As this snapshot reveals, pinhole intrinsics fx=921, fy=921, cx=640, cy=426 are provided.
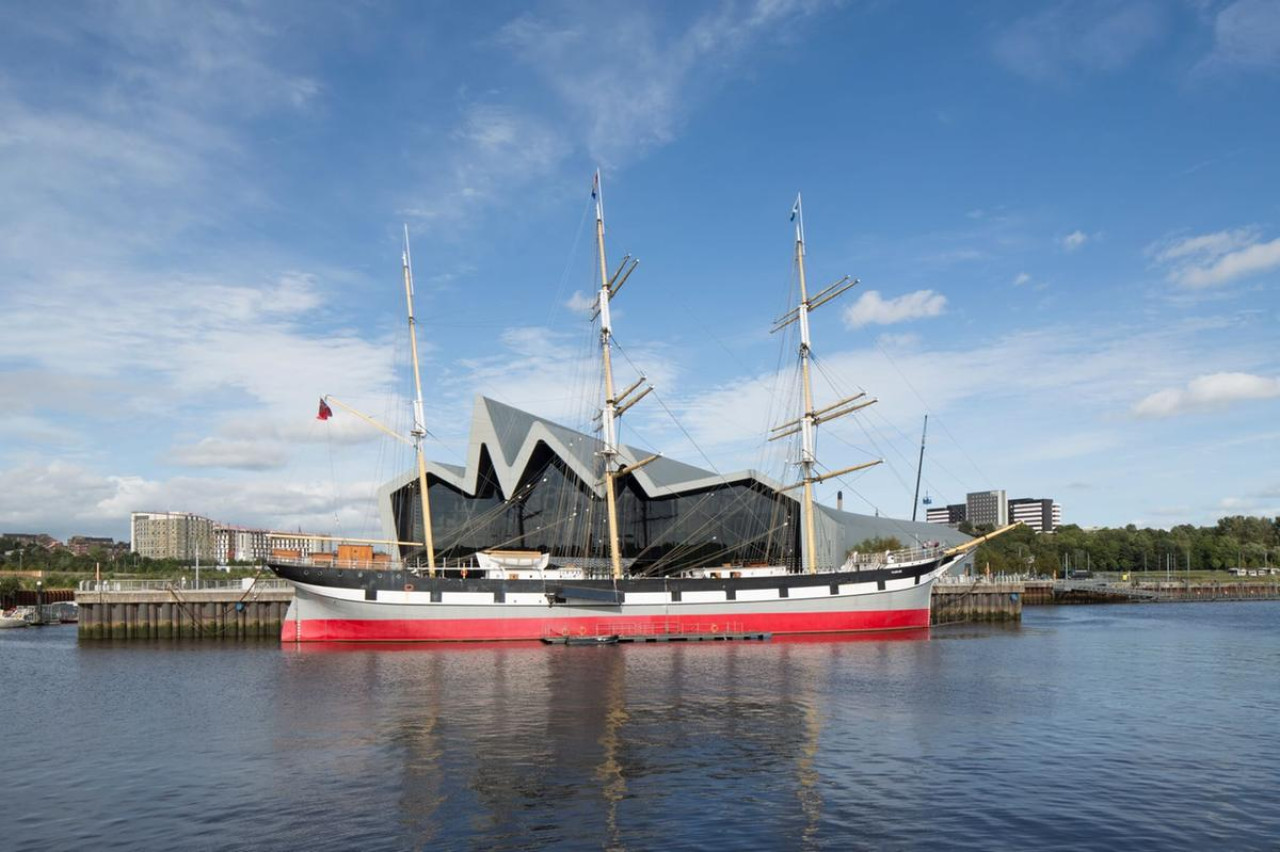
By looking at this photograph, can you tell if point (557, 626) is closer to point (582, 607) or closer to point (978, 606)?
point (582, 607)

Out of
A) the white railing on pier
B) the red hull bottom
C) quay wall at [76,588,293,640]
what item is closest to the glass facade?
the white railing on pier

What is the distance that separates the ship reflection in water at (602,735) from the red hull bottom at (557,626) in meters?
5.84

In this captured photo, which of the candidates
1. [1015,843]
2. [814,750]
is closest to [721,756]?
[814,750]

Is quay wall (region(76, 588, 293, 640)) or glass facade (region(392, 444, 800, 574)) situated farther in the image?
glass facade (region(392, 444, 800, 574))

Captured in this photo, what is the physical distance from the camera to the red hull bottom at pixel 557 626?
165 ft

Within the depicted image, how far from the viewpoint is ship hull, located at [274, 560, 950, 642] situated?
1970 inches

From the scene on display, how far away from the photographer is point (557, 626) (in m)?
51.5

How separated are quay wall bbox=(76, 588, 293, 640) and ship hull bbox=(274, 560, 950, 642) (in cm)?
760

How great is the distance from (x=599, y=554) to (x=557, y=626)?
19.0 metres

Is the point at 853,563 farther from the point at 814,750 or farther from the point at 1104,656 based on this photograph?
the point at 814,750

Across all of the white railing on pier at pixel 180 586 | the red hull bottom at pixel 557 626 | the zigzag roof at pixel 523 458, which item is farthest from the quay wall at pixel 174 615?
the zigzag roof at pixel 523 458

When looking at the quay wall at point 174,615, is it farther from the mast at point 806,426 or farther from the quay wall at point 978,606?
the quay wall at point 978,606

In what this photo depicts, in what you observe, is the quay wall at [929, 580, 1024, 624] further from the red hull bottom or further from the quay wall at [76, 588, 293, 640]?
the quay wall at [76, 588, 293, 640]

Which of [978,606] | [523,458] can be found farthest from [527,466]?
[978,606]
